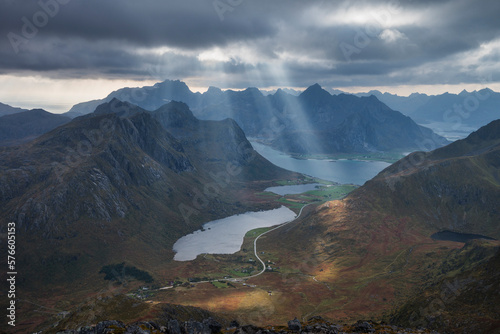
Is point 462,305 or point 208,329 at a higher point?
point 208,329

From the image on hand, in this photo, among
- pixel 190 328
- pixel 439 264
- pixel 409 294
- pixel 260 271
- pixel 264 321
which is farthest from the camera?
pixel 260 271

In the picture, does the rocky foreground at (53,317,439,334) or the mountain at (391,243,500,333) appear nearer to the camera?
the rocky foreground at (53,317,439,334)

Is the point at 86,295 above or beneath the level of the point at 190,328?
beneath

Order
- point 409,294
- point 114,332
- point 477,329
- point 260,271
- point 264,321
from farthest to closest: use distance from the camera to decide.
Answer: point 260,271 < point 409,294 < point 264,321 < point 477,329 < point 114,332

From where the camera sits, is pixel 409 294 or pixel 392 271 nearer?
pixel 409 294

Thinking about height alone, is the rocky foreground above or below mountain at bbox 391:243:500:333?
above

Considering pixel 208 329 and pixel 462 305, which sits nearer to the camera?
pixel 208 329

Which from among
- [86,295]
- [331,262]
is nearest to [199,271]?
[86,295]

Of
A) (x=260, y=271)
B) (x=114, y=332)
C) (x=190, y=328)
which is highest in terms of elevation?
(x=114, y=332)

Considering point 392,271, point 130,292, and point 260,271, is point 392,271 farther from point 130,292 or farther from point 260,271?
point 130,292

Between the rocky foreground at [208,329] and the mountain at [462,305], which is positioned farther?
the mountain at [462,305]

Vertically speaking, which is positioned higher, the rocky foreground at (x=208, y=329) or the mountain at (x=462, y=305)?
the rocky foreground at (x=208, y=329)
